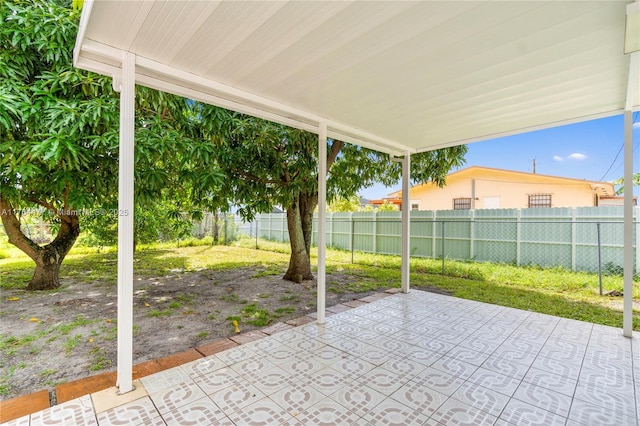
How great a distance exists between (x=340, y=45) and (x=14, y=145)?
10.2ft

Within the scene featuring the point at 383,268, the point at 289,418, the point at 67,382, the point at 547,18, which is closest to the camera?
the point at 547,18

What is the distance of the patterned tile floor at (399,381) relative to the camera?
1.79 metres

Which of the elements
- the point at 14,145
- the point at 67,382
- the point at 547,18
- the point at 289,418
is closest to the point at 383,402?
the point at 289,418

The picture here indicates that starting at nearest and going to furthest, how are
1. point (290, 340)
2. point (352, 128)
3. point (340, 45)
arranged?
point (340, 45) → point (290, 340) → point (352, 128)

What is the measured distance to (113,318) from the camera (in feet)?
11.5

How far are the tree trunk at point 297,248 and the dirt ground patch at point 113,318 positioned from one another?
0.88ft

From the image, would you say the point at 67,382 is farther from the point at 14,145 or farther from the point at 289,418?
the point at 14,145

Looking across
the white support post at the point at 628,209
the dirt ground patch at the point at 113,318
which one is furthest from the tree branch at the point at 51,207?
the white support post at the point at 628,209

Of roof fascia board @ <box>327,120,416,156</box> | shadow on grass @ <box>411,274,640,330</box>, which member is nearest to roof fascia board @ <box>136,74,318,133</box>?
roof fascia board @ <box>327,120,416,156</box>

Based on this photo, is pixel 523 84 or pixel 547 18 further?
pixel 523 84

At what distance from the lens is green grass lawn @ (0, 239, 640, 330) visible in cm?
443

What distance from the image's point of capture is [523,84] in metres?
2.48

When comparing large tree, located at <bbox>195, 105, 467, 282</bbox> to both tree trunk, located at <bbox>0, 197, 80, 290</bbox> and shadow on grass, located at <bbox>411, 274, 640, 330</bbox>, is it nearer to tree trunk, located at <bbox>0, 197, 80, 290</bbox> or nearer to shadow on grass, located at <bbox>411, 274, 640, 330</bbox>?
shadow on grass, located at <bbox>411, 274, 640, 330</bbox>

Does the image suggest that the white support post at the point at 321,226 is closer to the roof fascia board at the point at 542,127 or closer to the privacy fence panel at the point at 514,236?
the roof fascia board at the point at 542,127
